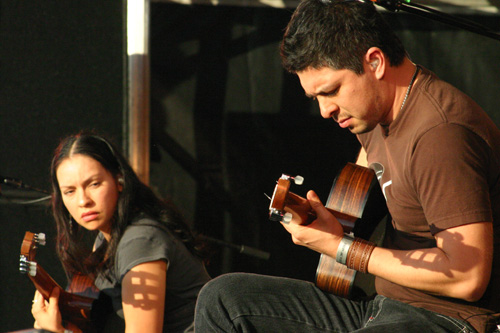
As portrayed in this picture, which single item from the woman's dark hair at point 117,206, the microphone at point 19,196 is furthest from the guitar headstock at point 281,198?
the microphone at point 19,196

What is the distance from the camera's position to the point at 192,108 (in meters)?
3.13

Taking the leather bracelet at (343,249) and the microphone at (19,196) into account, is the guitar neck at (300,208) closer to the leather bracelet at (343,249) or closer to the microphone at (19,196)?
the leather bracelet at (343,249)

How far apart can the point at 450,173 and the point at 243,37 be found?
6.09 feet

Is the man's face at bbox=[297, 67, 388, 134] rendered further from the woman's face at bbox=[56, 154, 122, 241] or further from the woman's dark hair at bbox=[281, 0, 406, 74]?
the woman's face at bbox=[56, 154, 122, 241]

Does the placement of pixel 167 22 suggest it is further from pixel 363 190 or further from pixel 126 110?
pixel 363 190

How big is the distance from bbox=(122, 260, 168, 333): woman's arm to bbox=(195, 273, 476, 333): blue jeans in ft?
1.02

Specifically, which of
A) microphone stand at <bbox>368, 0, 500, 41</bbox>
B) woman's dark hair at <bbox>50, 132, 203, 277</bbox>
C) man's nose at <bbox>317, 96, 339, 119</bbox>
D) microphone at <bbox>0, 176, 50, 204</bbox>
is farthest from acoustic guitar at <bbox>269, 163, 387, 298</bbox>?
microphone at <bbox>0, 176, 50, 204</bbox>

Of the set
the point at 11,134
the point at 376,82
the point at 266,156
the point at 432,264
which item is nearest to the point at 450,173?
the point at 432,264

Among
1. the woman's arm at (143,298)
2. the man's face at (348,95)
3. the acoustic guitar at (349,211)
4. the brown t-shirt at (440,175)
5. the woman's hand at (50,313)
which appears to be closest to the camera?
the brown t-shirt at (440,175)

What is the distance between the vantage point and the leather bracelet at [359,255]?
1.58 meters

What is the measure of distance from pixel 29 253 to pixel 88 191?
363mm

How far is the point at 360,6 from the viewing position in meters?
1.73

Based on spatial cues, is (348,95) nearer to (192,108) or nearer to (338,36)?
(338,36)

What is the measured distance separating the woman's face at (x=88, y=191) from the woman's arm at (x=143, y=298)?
0.35m
